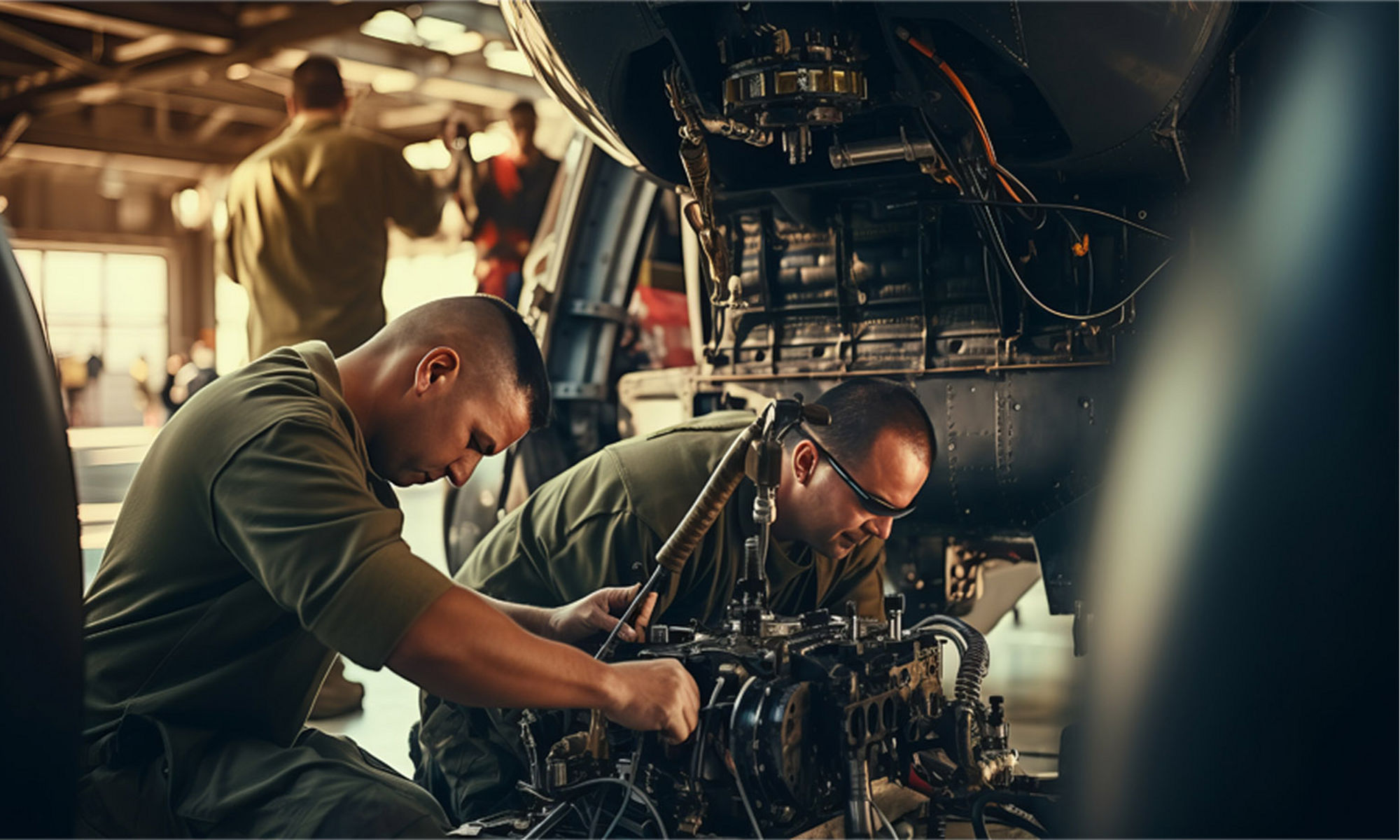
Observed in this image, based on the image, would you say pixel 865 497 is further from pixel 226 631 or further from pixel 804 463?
pixel 226 631

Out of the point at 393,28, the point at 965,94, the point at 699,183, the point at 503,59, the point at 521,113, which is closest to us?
the point at 965,94

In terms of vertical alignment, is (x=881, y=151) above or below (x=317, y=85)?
below

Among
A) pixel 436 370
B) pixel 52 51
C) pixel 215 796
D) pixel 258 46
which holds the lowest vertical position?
pixel 215 796

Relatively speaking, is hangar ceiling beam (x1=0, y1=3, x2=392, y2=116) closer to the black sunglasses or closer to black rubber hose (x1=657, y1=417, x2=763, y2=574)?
the black sunglasses

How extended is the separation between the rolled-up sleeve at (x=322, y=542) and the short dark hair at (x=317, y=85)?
8.67ft

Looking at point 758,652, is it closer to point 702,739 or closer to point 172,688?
point 702,739

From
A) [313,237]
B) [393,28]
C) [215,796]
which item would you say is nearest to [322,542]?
[215,796]

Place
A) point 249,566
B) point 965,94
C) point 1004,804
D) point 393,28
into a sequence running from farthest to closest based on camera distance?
point 393,28 → point 965,94 → point 1004,804 → point 249,566

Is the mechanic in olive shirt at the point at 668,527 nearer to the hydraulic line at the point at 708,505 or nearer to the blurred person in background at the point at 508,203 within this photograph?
the hydraulic line at the point at 708,505

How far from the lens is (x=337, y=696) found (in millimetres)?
3727

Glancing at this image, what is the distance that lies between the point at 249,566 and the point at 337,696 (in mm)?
2107

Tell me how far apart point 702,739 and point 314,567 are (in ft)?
1.98

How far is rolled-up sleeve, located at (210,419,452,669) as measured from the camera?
62.8 inches

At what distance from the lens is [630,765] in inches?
77.4
